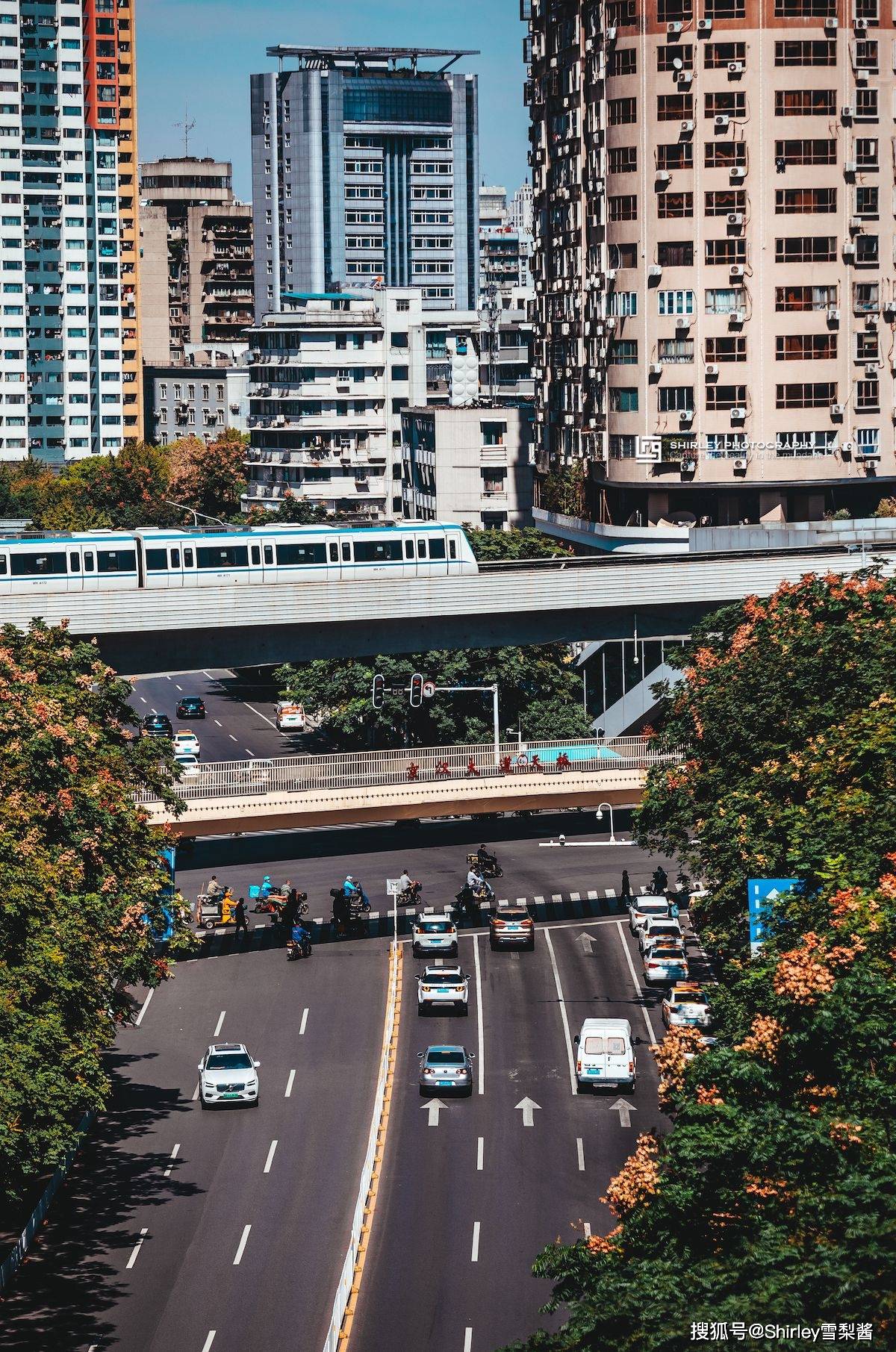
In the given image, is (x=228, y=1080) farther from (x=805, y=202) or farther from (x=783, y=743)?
(x=805, y=202)

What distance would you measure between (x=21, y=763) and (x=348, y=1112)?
13094 mm

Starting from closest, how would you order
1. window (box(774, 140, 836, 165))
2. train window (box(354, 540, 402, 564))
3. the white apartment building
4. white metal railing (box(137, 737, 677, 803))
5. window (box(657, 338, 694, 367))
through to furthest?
white metal railing (box(137, 737, 677, 803)), train window (box(354, 540, 402, 564)), window (box(774, 140, 836, 165)), window (box(657, 338, 694, 367)), the white apartment building

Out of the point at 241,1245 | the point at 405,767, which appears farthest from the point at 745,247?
the point at 241,1245

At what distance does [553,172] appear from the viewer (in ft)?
414

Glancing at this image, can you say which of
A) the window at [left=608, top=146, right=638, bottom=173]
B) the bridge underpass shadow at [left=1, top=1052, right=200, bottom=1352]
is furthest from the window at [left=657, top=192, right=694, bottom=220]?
the bridge underpass shadow at [left=1, top=1052, right=200, bottom=1352]

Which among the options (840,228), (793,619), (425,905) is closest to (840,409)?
(840,228)

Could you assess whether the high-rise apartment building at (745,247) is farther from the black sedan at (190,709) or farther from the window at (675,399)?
the black sedan at (190,709)

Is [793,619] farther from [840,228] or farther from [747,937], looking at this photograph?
[840,228]

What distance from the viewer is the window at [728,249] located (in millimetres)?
111438

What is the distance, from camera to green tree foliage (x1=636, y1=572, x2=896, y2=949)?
45.4 meters

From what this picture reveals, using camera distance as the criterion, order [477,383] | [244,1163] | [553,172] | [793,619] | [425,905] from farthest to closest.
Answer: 1. [477,383]
2. [553,172]
3. [425,905]
4. [793,619]
5. [244,1163]

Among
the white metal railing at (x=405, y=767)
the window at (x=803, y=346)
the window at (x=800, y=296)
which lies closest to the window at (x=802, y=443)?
the window at (x=803, y=346)

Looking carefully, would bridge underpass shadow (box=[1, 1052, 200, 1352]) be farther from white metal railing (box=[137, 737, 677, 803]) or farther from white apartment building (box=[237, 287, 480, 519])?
white apartment building (box=[237, 287, 480, 519])

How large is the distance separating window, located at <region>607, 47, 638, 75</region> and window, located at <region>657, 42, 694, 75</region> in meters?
1.31
